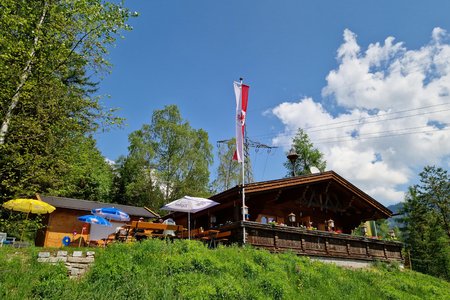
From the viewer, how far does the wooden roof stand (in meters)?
15.0

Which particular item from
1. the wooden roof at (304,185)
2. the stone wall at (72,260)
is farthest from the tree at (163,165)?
the stone wall at (72,260)

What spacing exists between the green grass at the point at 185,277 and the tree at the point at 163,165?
21843 mm

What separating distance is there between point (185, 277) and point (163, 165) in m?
26.4

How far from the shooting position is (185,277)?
8.48 metres

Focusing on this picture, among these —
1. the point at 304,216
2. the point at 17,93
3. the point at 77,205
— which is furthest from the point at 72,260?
the point at 304,216

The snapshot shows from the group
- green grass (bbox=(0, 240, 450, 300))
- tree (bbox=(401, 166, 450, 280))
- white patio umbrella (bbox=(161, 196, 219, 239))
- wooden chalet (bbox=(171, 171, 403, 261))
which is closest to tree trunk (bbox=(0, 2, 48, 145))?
green grass (bbox=(0, 240, 450, 300))

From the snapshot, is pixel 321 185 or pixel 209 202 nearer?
pixel 209 202

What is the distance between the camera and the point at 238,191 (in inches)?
569

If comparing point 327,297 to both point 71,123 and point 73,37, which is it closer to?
point 71,123

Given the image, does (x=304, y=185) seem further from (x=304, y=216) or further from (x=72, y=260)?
(x=72, y=260)

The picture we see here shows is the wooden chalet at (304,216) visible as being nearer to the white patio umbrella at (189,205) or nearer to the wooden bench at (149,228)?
the white patio umbrella at (189,205)

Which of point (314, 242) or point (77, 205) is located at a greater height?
point (77, 205)

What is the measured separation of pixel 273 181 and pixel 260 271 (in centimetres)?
606

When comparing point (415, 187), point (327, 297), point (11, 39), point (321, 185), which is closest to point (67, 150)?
point (11, 39)
